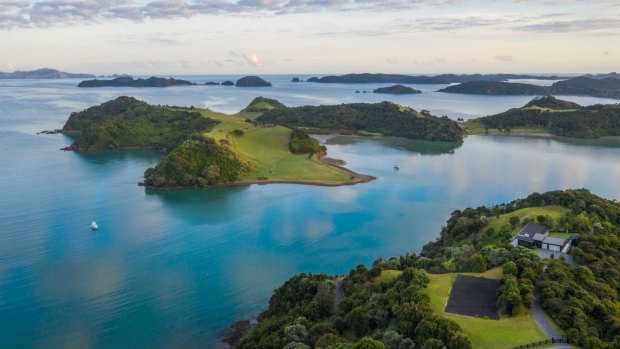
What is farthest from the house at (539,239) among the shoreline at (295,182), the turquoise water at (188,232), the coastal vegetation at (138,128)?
the coastal vegetation at (138,128)

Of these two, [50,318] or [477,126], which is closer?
[50,318]

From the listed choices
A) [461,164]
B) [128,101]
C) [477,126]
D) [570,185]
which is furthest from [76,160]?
[477,126]

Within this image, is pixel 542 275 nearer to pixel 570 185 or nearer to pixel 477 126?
pixel 570 185

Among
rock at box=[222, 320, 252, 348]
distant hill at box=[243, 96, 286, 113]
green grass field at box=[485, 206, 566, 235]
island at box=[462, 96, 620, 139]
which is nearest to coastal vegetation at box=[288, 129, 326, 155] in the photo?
island at box=[462, 96, 620, 139]

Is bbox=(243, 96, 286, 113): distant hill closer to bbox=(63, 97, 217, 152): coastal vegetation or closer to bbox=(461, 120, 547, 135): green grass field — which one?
bbox=(63, 97, 217, 152): coastal vegetation

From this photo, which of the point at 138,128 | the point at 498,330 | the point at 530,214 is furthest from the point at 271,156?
the point at 498,330

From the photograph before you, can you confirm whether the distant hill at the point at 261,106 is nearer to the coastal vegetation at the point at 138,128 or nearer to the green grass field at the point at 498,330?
the coastal vegetation at the point at 138,128
